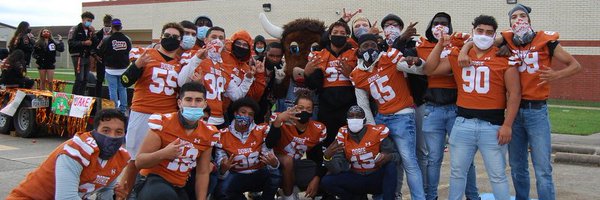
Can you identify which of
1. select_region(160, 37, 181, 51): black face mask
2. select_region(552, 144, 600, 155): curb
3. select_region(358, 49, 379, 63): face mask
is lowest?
select_region(552, 144, 600, 155): curb

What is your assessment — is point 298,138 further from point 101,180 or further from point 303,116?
point 101,180

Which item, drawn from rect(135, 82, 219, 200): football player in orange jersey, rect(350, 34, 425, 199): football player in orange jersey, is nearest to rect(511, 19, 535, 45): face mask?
rect(350, 34, 425, 199): football player in orange jersey

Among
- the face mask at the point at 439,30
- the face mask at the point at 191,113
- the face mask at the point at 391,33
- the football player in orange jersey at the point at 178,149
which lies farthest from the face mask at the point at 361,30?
the face mask at the point at 191,113

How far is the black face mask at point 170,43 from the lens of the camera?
622 cm

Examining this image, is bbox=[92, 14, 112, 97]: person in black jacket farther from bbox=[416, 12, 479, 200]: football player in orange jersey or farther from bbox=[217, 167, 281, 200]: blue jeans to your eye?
bbox=[416, 12, 479, 200]: football player in orange jersey

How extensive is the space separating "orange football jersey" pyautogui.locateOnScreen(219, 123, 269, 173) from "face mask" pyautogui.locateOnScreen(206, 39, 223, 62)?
0.75 meters

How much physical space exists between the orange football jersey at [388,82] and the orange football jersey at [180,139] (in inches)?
65.1

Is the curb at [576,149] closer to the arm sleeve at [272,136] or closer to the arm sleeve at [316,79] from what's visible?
the arm sleeve at [316,79]

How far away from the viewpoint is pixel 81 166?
459cm

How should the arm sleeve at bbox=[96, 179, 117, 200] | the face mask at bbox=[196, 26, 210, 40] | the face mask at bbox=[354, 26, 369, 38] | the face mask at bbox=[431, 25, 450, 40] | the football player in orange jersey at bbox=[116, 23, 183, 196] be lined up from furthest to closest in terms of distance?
the face mask at bbox=[196, 26, 210, 40] → the face mask at bbox=[354, 26, 369, 38] → the football player in orange jersey at bbox=[116, 23, 183, 196] → the face mask at bbox=[431, 25, 450, 40] → the arm sleeve at bbox=[96, 179, 117, 200]

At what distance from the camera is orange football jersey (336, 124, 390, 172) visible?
20.1ft

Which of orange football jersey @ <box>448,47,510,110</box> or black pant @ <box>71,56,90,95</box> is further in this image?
black pant @ <box>71,56,90,95</box>

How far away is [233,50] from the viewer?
6.68 m

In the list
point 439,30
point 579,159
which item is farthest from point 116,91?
point 579,159
